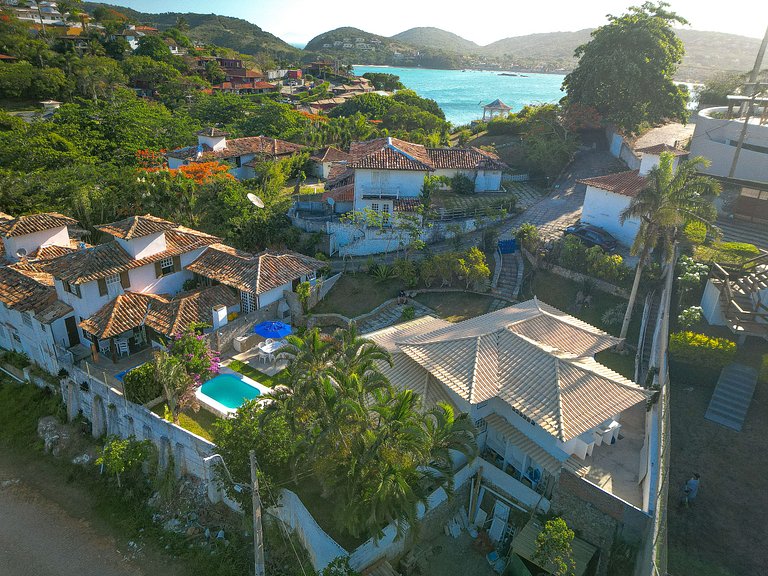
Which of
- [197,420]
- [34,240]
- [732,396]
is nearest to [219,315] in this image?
[197,420]

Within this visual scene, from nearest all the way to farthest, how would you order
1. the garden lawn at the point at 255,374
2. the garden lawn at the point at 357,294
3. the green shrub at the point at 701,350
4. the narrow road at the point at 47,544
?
the narrow road at the point at 47,544 < the green shrub at the point at 701,350 < the garden lawn at the point at 255,374 < the garden lawn at the point at 357,294

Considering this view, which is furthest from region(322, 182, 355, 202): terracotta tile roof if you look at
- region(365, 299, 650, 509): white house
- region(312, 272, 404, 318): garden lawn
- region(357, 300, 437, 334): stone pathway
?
region(365, 299, 650, 509): white house

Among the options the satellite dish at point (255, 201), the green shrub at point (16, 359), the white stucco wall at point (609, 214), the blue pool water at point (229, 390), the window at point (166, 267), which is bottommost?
the green shrub at point (16, 359)

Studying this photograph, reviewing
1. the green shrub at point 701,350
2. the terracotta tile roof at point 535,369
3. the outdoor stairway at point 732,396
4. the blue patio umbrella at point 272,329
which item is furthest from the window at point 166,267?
the outdoor stairway at point 732,396

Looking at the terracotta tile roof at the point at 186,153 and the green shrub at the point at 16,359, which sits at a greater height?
the terracotta tile roof at the point at 186,153

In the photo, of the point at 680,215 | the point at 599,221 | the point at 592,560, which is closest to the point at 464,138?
the point at 599,221

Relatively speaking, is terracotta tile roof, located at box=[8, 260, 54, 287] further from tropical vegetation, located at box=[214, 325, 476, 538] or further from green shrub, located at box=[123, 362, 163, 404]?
tropical vegetation, located at box=[214, 325, 476, 538]

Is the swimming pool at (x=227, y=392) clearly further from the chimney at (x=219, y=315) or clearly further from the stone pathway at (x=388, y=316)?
the stone pathway at (x=388, y=316)
